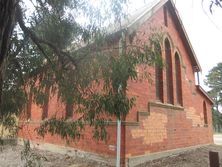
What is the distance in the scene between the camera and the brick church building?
37.1ft

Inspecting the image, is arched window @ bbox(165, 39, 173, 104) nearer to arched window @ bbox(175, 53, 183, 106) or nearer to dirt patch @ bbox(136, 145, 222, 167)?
arched window @ bbox(175, 53, 183, 106)

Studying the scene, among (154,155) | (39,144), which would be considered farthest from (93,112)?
(39,144)

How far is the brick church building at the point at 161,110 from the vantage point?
11.3m

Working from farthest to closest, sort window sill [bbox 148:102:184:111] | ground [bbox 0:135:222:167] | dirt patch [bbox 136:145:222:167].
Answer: window sill [bbox 148:102:184:111]
dirt patch [bbox 136:145:222:167]
ground [bbox 0:135:222:167]

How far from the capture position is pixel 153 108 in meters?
13.4

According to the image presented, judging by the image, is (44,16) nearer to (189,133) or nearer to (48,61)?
(48,61)

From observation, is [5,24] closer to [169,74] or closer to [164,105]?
[164,105]

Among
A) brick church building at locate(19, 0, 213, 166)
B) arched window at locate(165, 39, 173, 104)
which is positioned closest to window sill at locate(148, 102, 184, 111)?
brick church building at locate(19, 0, 213, 166)

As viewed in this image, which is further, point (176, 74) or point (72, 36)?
point (176, 74)

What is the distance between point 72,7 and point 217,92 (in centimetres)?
7194

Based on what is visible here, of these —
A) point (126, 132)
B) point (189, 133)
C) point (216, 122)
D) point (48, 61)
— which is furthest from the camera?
point (216, 122)

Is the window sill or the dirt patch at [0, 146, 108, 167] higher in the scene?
the window sill

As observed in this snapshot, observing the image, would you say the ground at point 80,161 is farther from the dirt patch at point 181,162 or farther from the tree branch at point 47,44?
the tree branch at point 47,44

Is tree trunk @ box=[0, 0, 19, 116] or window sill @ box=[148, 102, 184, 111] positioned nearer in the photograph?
tree trunk @ box=[0, 0, 19, 116]
